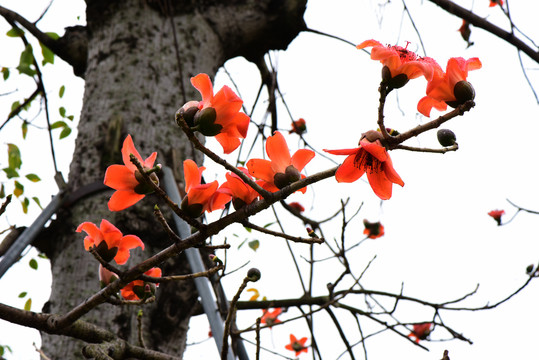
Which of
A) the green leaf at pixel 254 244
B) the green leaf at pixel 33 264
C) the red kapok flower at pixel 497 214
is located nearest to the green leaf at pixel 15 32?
the green leaf at pixel 33 264

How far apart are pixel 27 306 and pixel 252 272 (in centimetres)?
171

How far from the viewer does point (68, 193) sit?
4.86 ft

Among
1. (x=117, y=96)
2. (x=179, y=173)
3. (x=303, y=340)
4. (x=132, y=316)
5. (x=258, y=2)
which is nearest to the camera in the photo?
Answer: (x=132, y=316)

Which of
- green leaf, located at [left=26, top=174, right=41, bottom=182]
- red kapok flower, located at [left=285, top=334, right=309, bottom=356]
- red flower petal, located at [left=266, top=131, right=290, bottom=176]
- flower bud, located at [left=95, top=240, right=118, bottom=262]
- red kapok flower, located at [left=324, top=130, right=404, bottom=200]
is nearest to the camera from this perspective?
red kapok flower, located at [left=324, top=130, right=404, bottom=200]

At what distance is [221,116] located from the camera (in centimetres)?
68

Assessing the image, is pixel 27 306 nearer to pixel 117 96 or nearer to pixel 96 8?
pixel 117 96

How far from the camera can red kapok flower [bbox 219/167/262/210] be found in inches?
26.0

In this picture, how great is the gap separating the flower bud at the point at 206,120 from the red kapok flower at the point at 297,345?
295cm

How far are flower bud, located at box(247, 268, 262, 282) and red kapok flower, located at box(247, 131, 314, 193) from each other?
12 centimetres

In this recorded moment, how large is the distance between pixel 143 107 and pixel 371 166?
1.17 metres

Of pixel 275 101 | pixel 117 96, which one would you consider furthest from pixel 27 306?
pixel 275 101

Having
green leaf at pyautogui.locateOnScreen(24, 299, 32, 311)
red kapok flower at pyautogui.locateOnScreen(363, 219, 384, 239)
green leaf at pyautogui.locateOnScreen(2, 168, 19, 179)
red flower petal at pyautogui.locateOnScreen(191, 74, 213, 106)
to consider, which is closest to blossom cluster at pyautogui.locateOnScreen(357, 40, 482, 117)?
red flower petal at pyautogui.locateOnScreen(191, 74, 213, 106)

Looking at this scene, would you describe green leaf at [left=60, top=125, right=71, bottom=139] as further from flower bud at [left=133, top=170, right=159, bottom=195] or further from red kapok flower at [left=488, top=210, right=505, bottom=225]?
red kapok flower at [left=488, top=210, right=505, bottom=225]

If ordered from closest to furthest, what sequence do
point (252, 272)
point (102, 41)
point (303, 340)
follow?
point (252, 272) → point (102, 41) → point (303, 340)
